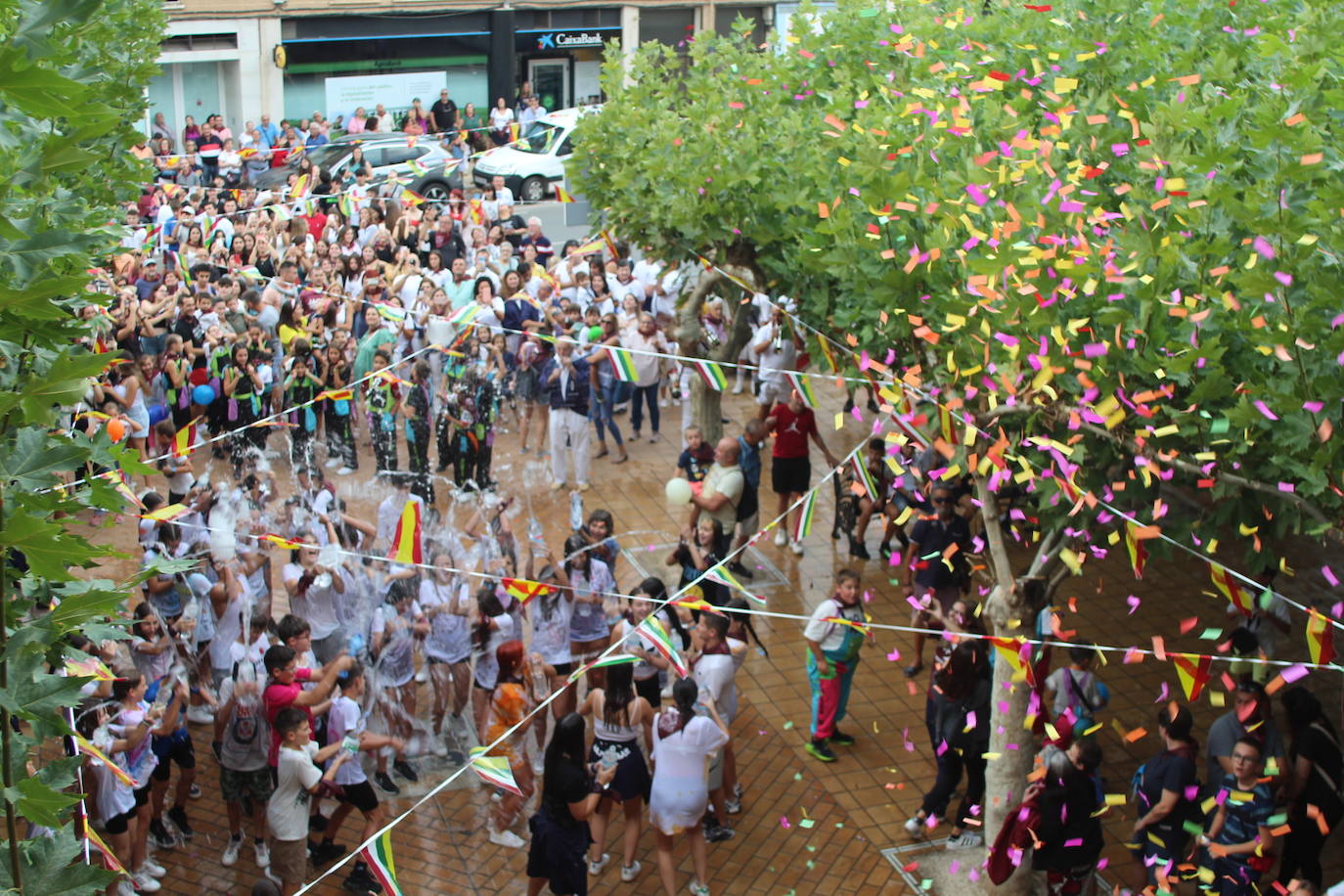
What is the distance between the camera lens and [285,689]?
26.2 ft

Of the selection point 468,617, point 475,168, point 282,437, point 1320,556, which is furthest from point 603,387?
point 475,168

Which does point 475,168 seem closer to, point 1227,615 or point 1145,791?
point 1227,615

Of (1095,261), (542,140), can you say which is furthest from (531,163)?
(1095,261)

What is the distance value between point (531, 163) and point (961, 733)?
68.2 feet

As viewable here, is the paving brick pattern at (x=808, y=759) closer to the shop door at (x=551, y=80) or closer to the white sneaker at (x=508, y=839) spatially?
the white sneaker at (x=508, y=839)

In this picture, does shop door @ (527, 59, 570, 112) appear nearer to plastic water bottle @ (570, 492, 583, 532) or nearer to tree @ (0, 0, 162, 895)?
plastic water bottle @ (570, 492, 583, 532)

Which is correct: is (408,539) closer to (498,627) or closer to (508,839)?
(498,627)

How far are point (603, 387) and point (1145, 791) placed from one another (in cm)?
783

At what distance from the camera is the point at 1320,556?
41.5 ft

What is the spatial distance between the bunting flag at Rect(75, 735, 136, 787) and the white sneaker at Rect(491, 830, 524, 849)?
199 centimetres

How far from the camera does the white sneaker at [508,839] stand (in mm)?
8320

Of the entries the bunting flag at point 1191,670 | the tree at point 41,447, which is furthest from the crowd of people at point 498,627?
the bunting flag at point 1191,670

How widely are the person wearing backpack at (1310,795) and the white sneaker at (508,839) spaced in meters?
4.01

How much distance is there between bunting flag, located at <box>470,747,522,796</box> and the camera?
7.46 meters
